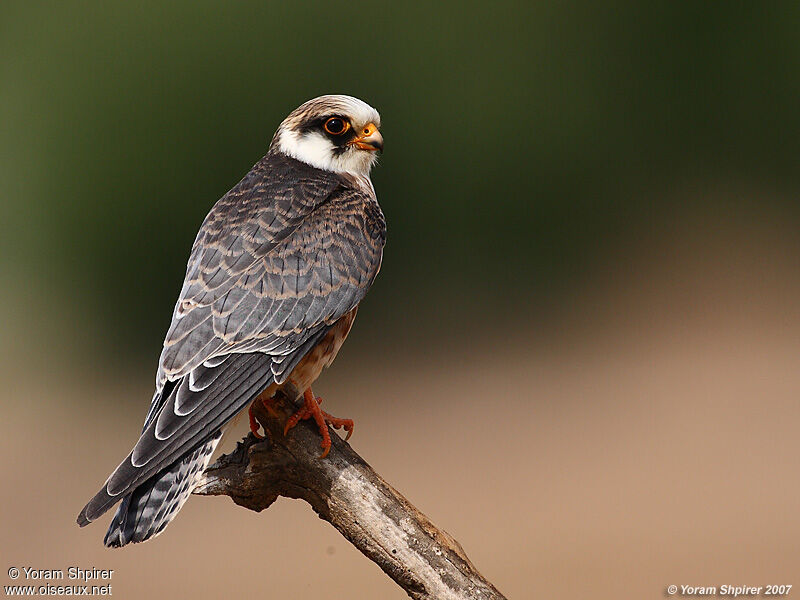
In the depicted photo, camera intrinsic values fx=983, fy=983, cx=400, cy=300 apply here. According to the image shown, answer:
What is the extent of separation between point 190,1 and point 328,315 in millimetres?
6226

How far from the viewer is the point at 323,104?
3.99 meters

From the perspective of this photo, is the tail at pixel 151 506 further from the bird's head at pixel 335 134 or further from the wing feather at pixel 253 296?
the bird's head at pixel 335 134

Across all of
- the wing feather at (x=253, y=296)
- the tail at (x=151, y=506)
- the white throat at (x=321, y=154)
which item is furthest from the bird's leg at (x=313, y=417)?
the white throat at (x=321, y=154)

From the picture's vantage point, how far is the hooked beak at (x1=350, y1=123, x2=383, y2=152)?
3.96 m

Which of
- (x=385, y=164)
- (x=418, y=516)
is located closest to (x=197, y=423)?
(x=418, y=516)

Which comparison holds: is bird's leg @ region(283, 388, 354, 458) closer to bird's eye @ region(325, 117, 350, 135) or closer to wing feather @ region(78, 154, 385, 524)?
wing feather @ region(78, 154, 385, 524)

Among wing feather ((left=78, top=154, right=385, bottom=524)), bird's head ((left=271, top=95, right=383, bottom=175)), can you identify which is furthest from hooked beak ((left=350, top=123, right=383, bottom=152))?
wing feather ((left=78, top=154, right=385, bottom=524))

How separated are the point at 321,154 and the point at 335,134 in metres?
0.10

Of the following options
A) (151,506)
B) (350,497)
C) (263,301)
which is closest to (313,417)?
(350,497)

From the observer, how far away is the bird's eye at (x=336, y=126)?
3.96 metres

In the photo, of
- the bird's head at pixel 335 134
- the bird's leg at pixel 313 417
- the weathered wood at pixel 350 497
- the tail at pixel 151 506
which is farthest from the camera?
the bird's head at pixel 335 134

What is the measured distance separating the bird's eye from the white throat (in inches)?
1.7

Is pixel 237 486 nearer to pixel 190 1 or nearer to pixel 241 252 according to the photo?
pixel 241 252

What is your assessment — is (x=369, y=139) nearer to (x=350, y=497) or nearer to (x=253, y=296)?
(x=253, y=296)
